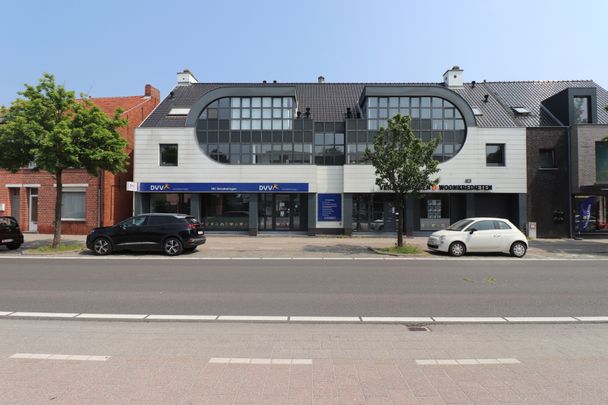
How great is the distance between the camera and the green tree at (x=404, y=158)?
51.5 ft

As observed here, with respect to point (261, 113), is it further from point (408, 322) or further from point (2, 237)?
point (408, 322)

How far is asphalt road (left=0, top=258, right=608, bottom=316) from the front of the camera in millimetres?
6723

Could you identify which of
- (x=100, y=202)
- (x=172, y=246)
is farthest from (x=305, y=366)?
(x=100, y=202)

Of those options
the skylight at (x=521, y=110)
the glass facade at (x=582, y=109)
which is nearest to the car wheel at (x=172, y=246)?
the skylight at (x=521, y=110)

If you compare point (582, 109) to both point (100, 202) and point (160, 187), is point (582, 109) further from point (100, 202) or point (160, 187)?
point (100, 202)

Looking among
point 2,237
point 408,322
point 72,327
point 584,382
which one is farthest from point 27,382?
point 2,237

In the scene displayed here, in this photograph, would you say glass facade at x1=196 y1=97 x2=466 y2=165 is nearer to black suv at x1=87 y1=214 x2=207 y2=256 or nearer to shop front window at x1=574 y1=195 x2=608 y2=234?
shop front window at x1=574 y1=195 x2=608 y2=234

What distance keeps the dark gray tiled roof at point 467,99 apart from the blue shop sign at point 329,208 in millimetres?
5393

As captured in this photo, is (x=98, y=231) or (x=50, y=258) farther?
(x=98, y=231)

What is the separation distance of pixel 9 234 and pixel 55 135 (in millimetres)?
4905

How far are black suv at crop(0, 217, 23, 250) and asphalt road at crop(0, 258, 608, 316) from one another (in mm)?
3792

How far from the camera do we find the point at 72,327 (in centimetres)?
552

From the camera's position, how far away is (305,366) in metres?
4.09

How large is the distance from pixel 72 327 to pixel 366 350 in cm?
412
